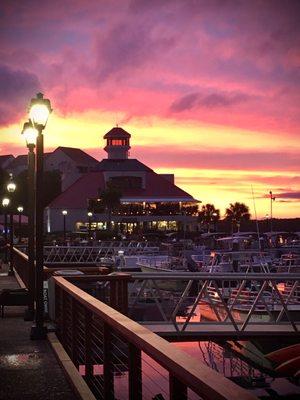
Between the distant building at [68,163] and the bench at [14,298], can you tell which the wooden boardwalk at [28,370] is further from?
the distant building at [68,163]

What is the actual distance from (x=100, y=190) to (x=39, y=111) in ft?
271

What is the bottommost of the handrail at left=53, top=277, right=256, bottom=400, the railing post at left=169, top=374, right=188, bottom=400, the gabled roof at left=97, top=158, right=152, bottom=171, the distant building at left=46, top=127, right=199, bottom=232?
the railing post at left=169, top=374, right=188, bottom=400

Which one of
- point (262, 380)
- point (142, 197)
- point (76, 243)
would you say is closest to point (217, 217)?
point (142, 197)

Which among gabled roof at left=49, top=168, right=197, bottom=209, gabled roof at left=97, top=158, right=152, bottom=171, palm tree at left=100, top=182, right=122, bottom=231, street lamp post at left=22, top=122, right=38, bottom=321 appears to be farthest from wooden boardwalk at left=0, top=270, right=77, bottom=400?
gabled roof at left=97, top=158, right=152, bottom=171

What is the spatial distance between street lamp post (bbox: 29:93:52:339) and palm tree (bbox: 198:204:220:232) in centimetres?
12045

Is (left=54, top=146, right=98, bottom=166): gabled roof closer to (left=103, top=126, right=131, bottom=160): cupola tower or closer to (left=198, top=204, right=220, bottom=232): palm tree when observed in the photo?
(left=103, top=126, right=131, bottom=160): cupola tower

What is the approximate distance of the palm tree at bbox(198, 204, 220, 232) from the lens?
137 metres

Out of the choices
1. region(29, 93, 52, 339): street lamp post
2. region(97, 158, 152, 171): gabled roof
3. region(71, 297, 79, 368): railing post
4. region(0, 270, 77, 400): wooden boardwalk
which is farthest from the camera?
region(97, 158, 152, 171): gabled roof

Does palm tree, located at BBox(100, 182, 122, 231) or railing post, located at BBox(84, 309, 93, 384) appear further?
palm tree, located at BBox(100, 182, 122, 231)

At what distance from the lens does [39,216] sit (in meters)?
12.2

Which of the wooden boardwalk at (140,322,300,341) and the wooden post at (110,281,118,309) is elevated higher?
the wooden post at (110,281,118,309)

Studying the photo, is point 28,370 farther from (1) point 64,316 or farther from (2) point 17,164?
(2) point 17,164

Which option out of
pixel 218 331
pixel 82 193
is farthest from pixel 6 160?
pixel 218 331

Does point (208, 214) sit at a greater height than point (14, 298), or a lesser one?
greater
